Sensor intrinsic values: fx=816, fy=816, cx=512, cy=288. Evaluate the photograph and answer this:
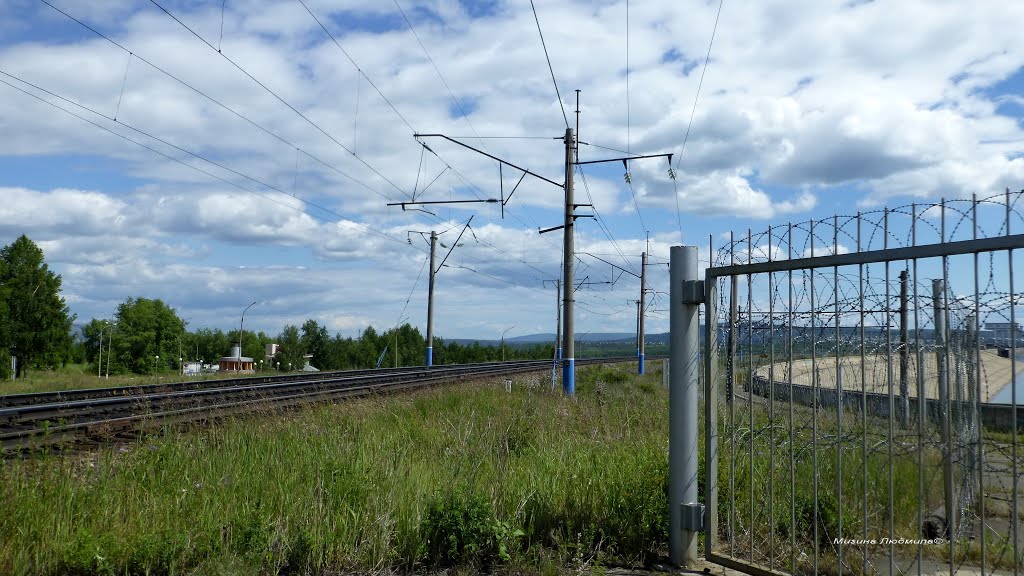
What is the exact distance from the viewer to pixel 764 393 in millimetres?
6375

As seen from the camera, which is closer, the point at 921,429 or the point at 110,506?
the point at 921,429

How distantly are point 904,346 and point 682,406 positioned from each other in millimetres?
1497

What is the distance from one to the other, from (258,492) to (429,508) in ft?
4.45

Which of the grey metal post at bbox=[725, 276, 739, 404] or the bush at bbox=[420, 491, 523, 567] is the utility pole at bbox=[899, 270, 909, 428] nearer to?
the grey metal post at bbox=[725, 276, 739, 404]

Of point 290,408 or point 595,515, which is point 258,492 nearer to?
point 595,515

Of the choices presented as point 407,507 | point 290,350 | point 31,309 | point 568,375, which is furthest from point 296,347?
point 407,507

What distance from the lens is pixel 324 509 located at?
18.4 feet

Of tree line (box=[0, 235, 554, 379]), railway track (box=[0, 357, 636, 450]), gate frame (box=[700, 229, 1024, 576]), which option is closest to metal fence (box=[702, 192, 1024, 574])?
gate frame (box=[700, 229, 1024, 576])

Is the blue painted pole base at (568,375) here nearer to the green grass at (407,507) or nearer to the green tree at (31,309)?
the green grass at (407,507)

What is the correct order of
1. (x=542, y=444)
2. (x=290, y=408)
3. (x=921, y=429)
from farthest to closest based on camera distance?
(x=290, y=408) → (x=542, y=444) → (x=921, y=429)

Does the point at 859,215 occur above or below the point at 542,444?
above

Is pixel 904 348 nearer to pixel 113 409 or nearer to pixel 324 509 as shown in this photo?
pixel 324 509

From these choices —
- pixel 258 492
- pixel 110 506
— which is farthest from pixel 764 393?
pixel 110 506

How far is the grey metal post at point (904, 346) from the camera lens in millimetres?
4805
